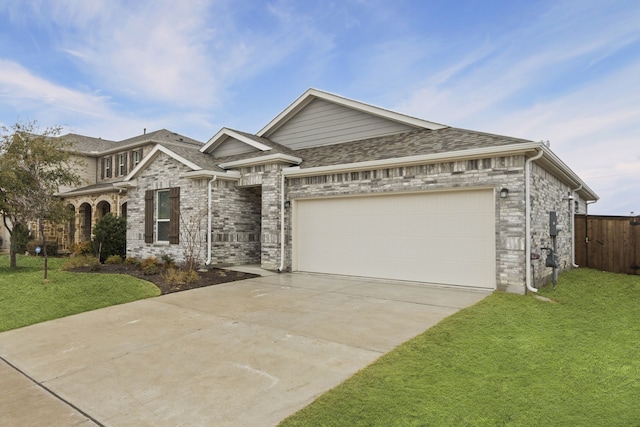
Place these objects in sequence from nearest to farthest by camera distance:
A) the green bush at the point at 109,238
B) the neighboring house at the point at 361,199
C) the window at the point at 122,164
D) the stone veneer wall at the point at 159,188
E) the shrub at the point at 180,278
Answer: the neighboring house at the point at 361,199
the shrub at the point at 180,278
the stone veneer wall at the point at 159,188
the green bush at the point at 109,238
the window at the point at 122,164

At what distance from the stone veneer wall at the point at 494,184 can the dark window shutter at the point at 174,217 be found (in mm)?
6196

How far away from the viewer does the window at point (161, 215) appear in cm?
1232

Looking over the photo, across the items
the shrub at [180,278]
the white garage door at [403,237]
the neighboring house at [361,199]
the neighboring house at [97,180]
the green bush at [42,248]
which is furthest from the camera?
the neighboring house at [97,180]

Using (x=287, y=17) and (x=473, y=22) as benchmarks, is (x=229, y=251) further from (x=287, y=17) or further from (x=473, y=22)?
(x=473, y=22)

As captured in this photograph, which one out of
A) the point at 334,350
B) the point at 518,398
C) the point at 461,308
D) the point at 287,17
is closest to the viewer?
the point at 518,398

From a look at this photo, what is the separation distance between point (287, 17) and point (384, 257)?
26.8ft

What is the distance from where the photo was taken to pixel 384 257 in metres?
9.58

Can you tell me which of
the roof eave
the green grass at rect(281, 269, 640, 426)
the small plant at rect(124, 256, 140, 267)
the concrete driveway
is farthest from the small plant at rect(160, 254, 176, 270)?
the green grass at rect(281, 269, 640, 426)

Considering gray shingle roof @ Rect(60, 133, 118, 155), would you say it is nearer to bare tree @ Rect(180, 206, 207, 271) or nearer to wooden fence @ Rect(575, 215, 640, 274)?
bare tree @ Rect(180, 206, 207, 271)

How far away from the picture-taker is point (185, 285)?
29.9 ft

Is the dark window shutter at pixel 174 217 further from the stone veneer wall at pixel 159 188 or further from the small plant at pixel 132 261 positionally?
the small plant at pixel 132 261

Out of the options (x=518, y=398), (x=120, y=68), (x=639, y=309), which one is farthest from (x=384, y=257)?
(x=120, y=68)

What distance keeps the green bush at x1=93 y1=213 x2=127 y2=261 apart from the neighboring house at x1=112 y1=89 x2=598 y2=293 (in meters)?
0.79

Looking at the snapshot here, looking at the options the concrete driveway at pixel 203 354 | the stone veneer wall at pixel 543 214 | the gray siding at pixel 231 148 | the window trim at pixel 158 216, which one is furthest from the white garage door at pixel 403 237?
the window trim at pixel 158 216
